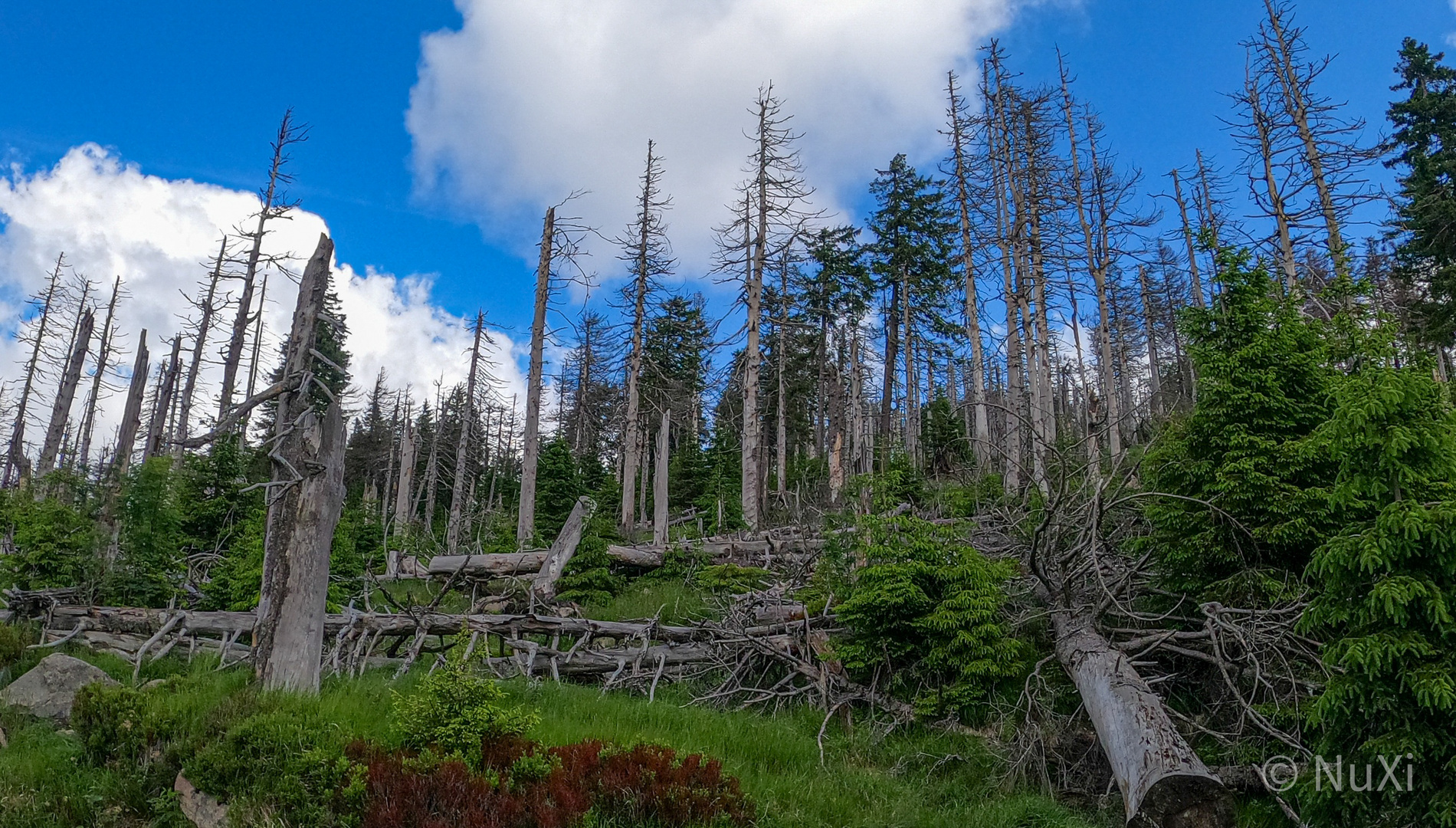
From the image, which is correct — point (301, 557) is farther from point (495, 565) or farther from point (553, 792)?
point (495, 565)

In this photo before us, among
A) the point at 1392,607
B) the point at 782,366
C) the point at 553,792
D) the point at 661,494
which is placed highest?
the point at 782,366

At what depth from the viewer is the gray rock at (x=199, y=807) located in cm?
520

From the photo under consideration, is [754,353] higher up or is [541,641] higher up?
[754,353]

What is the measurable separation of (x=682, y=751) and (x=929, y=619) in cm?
302

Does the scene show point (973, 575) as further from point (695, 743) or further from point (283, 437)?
point (283, 437)

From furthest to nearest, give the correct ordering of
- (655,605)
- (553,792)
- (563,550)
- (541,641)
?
1. (563,550)
2. (655,605)
3. (541,641)
4. (553,792)

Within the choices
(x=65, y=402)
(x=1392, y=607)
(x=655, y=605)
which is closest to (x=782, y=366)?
(x=655, y=605)

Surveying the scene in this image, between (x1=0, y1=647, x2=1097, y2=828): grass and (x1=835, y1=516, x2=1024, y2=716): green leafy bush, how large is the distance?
0.57 m

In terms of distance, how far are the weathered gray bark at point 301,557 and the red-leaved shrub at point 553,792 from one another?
219cm

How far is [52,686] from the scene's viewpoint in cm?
788

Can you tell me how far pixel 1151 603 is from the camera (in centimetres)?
746

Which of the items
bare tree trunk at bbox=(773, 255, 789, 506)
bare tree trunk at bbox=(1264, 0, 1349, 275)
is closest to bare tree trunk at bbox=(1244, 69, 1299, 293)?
bare tree trunk at bbox=(1264, 0, 1349, 275)

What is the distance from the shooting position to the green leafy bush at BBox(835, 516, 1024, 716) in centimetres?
735

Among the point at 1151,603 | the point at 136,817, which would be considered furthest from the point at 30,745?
the point at 1151,603
